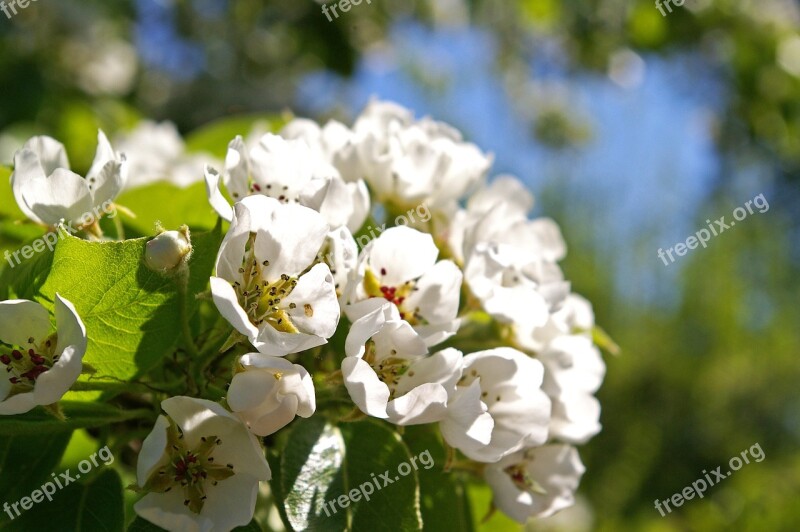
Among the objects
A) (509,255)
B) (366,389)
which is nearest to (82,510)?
(366,389)

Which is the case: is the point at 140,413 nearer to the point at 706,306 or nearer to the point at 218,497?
the point at 218,497

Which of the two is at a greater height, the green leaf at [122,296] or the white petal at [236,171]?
the white petal at [236,171]

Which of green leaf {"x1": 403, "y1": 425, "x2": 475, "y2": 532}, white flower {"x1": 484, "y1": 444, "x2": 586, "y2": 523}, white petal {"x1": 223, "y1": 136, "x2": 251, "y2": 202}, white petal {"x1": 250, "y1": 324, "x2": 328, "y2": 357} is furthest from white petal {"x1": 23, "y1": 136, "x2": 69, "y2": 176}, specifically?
white flower {"x1": 484, "y1": 444, "x2": 586, "y2": 523}

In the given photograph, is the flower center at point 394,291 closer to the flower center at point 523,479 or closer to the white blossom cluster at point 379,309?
the white blossom cluster at point 379,309

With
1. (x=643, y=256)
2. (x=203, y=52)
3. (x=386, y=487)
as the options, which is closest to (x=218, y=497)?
(x=386, y=487)

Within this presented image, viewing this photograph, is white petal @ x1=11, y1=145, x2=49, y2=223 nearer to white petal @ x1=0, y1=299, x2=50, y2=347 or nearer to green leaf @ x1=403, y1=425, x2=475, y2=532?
white petal @ x1=0, y1=299, x2=50, y2=347

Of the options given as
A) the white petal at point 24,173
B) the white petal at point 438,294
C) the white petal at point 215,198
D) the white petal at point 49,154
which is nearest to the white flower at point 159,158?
the white petal at point 49,154
